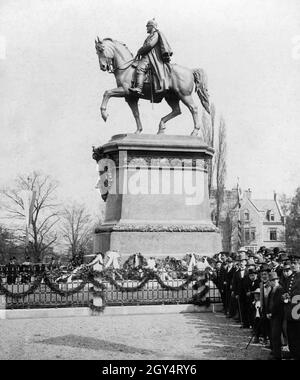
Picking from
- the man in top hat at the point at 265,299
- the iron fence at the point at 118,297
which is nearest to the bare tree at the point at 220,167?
the iron fence at the point at 118,297

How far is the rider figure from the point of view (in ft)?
69.4

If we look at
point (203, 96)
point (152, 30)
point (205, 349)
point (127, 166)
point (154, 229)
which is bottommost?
point (205, 349)

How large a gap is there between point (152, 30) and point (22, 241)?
43.3 metres

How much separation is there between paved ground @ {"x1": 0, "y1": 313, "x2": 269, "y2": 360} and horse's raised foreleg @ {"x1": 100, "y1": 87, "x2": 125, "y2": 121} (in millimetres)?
9278

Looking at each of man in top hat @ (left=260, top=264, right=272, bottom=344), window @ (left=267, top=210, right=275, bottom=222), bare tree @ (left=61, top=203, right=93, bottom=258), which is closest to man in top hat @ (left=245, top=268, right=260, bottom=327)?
man in top hat @ (left=260, top=264, right=272, bottom=344)

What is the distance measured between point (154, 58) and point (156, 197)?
528cm

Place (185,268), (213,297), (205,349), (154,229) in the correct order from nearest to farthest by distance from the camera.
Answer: (205,349) < (213,297) < (185,268) < (154,229)

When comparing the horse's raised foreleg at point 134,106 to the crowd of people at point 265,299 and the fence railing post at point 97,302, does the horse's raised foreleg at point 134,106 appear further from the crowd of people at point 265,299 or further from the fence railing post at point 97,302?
the fence railing post at point 97,302

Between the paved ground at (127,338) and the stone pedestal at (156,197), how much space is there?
20.0 ft

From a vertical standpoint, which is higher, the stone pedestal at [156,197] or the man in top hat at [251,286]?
the stone pedestal at [156,197]

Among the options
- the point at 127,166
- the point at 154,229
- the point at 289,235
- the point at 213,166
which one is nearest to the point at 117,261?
the point at 154,229

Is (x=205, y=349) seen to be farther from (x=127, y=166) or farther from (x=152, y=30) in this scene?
(x=152, y=30)

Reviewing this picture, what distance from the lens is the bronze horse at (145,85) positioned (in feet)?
69.4

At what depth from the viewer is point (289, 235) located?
7219cm
